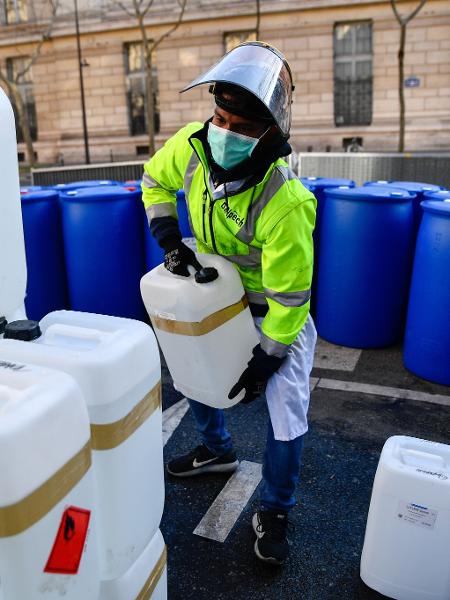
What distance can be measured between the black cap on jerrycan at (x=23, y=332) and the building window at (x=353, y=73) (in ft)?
69.4

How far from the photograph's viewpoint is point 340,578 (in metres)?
2.13

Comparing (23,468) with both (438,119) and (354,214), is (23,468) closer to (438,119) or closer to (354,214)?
(354,214)

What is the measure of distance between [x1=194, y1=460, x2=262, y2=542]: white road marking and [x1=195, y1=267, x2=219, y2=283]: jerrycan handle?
1087 mm

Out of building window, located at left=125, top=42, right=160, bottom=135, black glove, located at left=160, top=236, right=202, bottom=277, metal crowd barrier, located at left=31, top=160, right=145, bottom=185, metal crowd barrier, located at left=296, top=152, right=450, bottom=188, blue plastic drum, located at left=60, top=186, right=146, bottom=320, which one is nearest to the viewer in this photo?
black glove, located at left=160, top=236, right=202, bottom=277

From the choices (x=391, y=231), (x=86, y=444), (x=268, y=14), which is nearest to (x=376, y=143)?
(x=268, y=14)

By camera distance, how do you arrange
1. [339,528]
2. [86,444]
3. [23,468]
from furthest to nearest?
[339,528] < [86,444] < [23,468]

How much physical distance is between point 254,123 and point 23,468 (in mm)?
1372

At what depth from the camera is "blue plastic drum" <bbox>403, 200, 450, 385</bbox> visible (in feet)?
11.5

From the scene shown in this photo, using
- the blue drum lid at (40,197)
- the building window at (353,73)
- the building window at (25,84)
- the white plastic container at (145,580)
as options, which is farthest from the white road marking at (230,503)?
the building window at (25,84)

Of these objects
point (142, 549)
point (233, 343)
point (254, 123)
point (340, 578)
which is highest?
point (254, 123)

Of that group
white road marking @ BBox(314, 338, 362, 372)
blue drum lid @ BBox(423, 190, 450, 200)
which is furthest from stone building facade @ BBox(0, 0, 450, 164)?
white road marking @ BBox(314, 338, 362, 372)

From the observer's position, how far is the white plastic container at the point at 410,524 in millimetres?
1858

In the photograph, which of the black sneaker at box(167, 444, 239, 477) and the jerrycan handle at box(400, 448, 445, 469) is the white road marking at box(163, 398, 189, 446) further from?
the jerrycan handle at box(400, 448, 445, 469)

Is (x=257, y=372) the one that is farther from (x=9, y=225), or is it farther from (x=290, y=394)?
(x=9, y=225)
